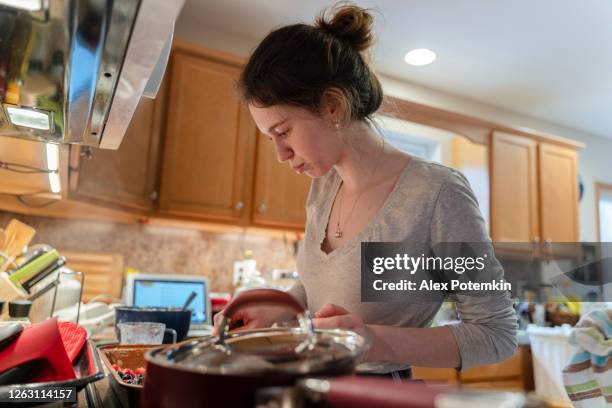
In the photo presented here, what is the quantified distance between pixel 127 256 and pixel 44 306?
1198 mm

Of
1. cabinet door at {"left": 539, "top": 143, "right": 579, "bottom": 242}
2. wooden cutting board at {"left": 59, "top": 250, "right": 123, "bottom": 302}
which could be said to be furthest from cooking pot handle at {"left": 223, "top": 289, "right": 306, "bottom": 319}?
cabinet door at {"left": 539, "top": 143, "right": 579, "bottom": 242}

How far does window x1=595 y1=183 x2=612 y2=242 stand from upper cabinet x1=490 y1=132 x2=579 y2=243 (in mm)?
745

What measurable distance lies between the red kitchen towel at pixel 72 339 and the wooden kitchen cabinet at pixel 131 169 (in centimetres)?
107

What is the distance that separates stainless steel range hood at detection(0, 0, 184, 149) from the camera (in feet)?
1.29

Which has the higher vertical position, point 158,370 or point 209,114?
point 209,114

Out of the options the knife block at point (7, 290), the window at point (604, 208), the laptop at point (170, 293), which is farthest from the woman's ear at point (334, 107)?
the window at point (604, 208)

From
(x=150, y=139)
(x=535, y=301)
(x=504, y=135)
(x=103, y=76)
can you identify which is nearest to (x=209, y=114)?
(x=150, y=139)

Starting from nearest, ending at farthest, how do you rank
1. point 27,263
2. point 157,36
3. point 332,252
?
point 157,36 < point 332,252 < point 27,263

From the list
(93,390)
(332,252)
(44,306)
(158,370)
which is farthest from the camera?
(44,306)

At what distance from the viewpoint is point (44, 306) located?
1159mm

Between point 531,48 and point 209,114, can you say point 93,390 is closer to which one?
point 209,114

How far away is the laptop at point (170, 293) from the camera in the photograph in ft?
6.12

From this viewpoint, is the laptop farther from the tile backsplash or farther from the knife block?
the knife block

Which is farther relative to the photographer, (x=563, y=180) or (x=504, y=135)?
(x=563, y=180)
